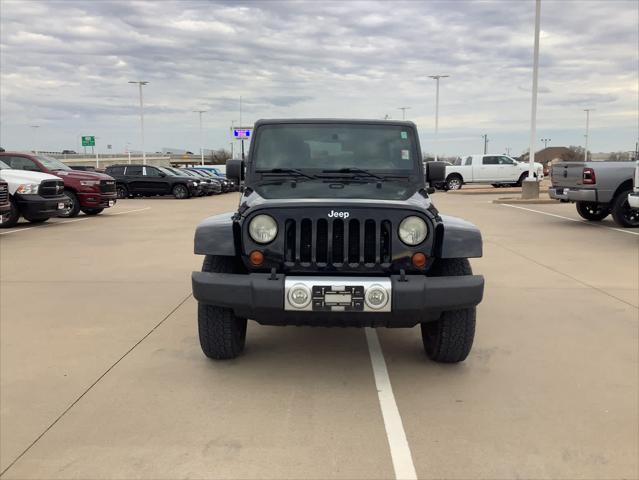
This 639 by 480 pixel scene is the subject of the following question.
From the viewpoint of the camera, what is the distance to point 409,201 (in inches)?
157

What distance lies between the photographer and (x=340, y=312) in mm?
3525

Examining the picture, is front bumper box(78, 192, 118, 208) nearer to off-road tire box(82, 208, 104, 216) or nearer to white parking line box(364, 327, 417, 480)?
off-road tire box(82, 208, 104, 216)

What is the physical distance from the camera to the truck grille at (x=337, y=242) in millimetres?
3682

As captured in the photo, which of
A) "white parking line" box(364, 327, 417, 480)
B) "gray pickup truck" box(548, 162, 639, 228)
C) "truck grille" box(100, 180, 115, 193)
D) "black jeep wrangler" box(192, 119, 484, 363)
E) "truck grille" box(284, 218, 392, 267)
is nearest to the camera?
"white parking line" box(364, 327, 417, 480)

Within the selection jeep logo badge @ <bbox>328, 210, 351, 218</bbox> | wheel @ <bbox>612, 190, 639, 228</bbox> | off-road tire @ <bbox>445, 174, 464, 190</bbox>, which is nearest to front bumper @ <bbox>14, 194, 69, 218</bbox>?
jeep logo badge @ <bbox>328, 210, 351, 218</bbox>

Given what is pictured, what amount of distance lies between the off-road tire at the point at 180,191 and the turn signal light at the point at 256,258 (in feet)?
74.1

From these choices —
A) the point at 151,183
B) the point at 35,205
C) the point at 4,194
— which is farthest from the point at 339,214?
the point at 151,183

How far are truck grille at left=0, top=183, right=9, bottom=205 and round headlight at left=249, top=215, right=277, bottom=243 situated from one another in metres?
9.43

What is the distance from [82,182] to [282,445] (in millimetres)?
14111

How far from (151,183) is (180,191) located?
52.1 inches

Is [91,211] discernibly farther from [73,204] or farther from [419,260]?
[419,260]

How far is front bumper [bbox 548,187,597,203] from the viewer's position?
12148 mm

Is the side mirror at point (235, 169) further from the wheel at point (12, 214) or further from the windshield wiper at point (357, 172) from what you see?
the wheel at point (12, 214)

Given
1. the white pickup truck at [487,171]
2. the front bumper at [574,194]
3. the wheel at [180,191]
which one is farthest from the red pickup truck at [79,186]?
the white pickup truck at [487,171]
